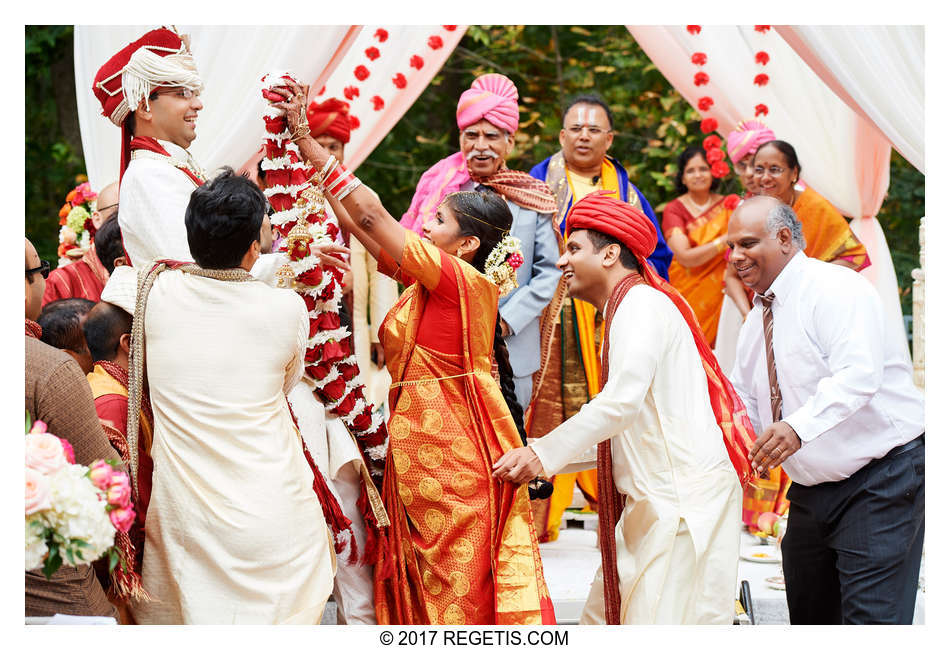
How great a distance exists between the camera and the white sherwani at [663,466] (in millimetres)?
3160

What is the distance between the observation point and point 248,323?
288 centimetres

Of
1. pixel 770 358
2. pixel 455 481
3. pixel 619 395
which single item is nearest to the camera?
pixel 619 395

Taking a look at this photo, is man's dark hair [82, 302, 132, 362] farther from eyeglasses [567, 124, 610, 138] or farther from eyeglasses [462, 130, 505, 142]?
Result: eyeglasses [567, 124, 610, 138]

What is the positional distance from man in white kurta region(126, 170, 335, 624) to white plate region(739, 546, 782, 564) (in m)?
2.78

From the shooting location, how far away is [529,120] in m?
9.85

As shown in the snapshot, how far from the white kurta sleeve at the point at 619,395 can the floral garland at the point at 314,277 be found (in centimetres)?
67

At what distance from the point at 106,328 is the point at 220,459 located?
28.1 inches

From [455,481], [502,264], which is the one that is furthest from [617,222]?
[455,481]

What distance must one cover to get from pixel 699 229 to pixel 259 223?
4.01m

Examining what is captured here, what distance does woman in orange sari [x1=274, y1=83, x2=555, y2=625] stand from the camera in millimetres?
3256

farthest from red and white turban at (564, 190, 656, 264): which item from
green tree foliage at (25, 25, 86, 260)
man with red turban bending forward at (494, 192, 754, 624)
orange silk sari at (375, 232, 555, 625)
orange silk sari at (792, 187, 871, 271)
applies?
green tree foliage at (25, 25, 86, 260)

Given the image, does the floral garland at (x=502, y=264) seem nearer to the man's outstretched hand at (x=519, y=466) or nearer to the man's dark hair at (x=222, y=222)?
the man's outstretched hand at (x=519, y=466)

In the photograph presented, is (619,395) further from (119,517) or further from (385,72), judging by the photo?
(385,72)
